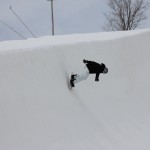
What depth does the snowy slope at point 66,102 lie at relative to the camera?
167 inches

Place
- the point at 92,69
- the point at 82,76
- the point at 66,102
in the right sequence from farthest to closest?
the point at 92,69, the point at 82,76, the point at 66,102

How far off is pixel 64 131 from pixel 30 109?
57cm

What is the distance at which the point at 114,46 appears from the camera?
8.54 meters

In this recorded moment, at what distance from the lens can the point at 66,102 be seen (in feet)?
17.7

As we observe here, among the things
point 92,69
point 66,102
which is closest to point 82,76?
point 92,69

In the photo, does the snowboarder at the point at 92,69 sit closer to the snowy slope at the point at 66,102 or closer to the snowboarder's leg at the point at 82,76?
the snowboarder's leg at the point at 82,76

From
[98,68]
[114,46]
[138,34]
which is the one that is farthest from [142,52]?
[98,68]

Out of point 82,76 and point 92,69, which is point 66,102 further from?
point 92,69

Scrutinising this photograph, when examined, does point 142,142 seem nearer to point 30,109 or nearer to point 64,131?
point 64,131

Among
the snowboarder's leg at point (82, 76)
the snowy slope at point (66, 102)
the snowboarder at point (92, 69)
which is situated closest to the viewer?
the snowy slope at point (66, 102)

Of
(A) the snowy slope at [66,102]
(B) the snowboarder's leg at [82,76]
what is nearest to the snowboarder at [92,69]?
(B) the snowboarder's leg at [82,76]

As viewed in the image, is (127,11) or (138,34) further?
(127,11)

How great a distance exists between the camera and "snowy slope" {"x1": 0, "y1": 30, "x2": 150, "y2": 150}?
4234 millimetres

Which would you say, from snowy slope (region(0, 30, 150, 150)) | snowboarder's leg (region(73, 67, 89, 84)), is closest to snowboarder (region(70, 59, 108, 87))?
snowboarder's leg (region(73, 67, 89, 84))
